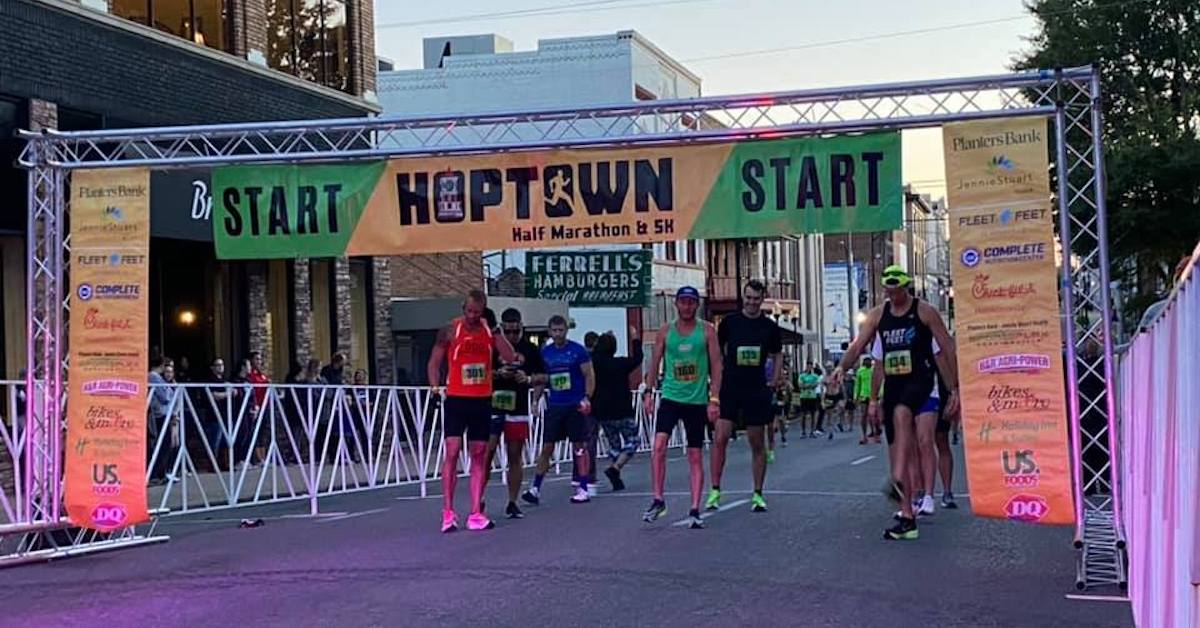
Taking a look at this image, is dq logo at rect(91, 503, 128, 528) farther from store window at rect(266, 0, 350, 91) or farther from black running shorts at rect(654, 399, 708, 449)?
store window at rect(266, 0, 350, 91)

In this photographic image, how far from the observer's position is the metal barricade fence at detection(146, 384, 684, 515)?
41.1ft

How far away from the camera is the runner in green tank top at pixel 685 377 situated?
10.2 m

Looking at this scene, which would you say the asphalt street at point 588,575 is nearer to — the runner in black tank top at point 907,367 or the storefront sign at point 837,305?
the runner in black tank top at point 907,367

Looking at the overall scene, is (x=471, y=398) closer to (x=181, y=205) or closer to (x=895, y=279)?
(x=895, y=279)

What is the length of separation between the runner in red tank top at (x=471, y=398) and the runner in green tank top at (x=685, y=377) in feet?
4.28

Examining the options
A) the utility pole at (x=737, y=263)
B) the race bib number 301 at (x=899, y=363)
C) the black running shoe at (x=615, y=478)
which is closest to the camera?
the race bib number 301 at (x=899, y=363)

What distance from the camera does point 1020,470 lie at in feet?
27.1

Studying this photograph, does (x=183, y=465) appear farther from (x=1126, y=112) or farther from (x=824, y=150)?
(x=1126, y=112)

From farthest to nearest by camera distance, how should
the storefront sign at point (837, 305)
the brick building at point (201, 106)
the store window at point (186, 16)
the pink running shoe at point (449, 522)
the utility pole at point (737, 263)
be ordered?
the storefront sign at point (837, 305) → the utility pole at point (737, 263) → the store window at point (186, 16) → the brick building at point (201, 106) → the pink running shoe at point (449, 522)

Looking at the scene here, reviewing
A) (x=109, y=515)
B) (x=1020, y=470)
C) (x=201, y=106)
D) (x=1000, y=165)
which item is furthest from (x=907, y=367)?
(x=201, y=106)

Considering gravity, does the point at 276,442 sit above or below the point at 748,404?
below

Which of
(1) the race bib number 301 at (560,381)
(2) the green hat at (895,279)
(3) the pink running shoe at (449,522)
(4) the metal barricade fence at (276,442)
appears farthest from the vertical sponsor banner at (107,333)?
(2) the green hat at (895,279)

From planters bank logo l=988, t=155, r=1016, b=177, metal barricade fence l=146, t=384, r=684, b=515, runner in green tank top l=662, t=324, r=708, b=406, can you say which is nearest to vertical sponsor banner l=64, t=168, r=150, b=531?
metal barricade fence l=146, t=384, r=684, b=515

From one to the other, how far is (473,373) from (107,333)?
2.81 meters
